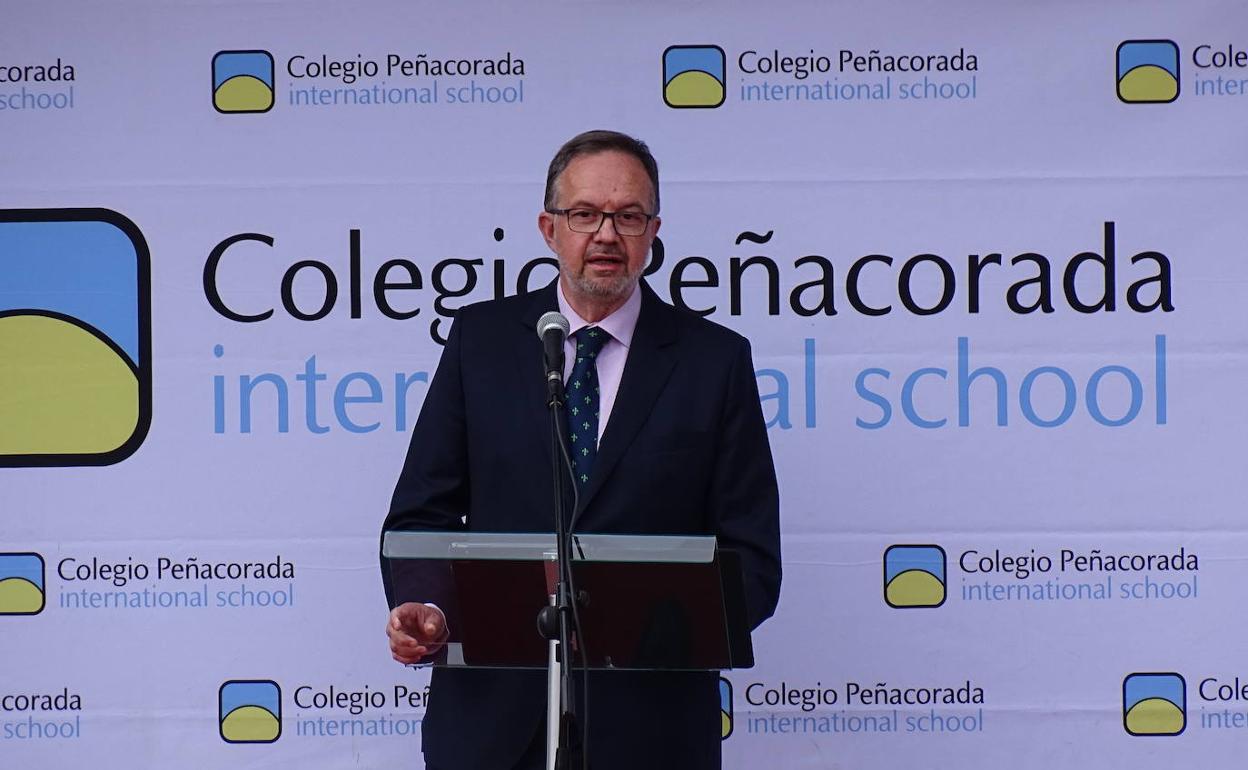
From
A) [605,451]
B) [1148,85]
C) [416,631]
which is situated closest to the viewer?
[416,631]

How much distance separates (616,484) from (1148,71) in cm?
186

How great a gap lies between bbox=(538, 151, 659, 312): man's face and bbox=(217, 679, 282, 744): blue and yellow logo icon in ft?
4.95

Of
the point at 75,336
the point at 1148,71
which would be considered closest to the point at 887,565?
the point at 1148,71

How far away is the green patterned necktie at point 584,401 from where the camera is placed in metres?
2.61

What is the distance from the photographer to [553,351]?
80.7 inches

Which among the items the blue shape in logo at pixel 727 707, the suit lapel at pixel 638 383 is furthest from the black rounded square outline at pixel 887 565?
the suit lapel at pixel 638 383

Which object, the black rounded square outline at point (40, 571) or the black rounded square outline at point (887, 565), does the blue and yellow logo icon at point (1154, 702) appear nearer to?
the black rounded square outline at point (887, 565)

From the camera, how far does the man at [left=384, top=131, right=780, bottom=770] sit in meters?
2.58

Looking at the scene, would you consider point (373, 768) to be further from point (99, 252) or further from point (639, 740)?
point (99, 252)

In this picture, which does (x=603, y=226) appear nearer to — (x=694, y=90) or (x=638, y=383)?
(x=638, y=383)

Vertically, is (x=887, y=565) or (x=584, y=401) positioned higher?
(x=584, y=401)

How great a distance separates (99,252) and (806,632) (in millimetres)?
2006

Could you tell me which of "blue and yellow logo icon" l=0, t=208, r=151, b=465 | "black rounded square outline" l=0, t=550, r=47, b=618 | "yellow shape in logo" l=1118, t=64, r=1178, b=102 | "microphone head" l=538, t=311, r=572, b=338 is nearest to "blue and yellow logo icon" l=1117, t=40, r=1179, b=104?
"yellow shape in logo" l=1118, t=64, r=1178, b=102

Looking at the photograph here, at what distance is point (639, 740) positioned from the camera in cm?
258
